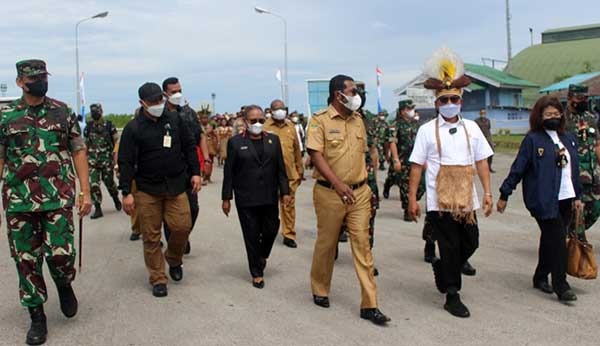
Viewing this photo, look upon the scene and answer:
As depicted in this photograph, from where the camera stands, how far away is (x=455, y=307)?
19.0 feet

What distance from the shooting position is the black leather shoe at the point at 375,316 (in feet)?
18.2

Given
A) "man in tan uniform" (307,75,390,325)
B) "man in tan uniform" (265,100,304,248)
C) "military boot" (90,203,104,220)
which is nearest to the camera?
"man in tan uniform" (307,75,390,325)

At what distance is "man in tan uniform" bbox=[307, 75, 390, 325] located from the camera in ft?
19.0

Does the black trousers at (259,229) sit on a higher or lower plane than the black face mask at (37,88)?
lower

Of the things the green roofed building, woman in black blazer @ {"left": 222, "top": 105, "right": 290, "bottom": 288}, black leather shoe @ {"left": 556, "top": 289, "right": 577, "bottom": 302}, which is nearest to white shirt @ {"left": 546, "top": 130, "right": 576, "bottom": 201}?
black leather shoe @ {"left": 556, "top": 289, "right": 577, "bottom": 302}

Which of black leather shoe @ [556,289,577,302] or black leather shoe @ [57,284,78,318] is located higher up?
black leather shoe @ [57,284,78,318]

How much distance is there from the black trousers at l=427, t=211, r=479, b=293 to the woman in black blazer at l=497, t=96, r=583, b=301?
1.72 ft

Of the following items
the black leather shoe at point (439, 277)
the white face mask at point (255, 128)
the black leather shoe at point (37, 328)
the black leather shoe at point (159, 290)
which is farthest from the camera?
the white face mask at point (255, 128)

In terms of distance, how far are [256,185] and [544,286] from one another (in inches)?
124

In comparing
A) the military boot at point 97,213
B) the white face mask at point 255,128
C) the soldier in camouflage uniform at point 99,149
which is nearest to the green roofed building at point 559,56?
the soldier in camouflage uniform at point 99,149

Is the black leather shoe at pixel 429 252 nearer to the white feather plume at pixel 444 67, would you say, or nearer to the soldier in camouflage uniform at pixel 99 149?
the white feather plume at pixel 444 67

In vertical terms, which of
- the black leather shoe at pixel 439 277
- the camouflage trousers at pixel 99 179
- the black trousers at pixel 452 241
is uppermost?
the camouflage trousers at pixel 99 179

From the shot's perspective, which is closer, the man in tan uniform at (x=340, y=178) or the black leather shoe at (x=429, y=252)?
the man in tan uniform at (x=340, y=178)

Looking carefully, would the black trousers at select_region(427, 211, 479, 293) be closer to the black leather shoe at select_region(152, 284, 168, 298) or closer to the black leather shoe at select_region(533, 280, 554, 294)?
the black leather shoe at select_region(533, 280, 554, 294)
